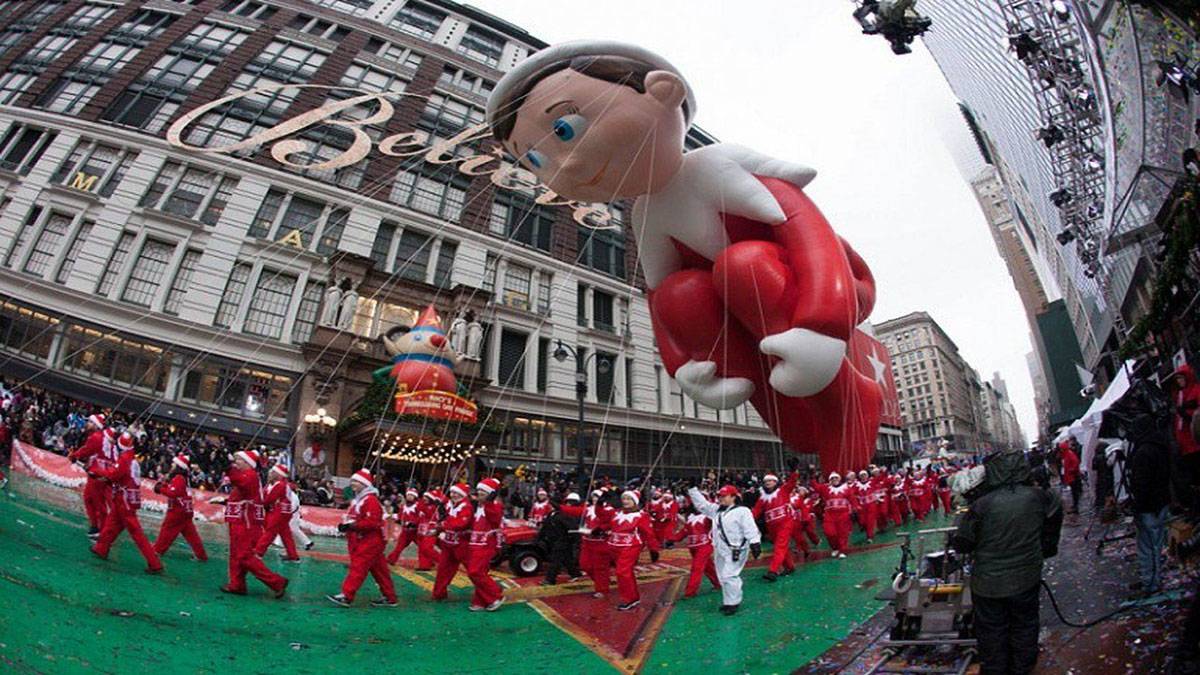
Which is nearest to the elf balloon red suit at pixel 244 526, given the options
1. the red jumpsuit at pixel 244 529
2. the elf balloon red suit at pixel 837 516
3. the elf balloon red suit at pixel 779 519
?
the red jumpsuit at pixel 244 529

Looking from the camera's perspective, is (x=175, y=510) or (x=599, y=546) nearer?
(x=175, y=510)

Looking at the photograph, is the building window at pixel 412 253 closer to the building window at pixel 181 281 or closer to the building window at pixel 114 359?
the building window at pixel 181 281

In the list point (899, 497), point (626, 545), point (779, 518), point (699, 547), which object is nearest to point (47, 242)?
point (626, 545)

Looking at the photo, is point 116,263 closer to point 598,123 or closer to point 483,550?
point 483,550

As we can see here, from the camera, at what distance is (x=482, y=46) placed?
34469mm

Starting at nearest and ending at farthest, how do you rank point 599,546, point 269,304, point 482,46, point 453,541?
point 453,541, point 599,546, point 269,304, point 482,46

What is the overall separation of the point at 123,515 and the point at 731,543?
7.17 metres

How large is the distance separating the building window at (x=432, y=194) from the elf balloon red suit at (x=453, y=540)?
2087cm

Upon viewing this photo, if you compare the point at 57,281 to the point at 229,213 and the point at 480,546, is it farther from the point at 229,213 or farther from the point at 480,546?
the point at 480,546

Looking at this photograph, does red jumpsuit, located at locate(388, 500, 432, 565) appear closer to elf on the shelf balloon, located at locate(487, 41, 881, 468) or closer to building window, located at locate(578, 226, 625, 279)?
elf on the shelf balloon, located at locate(487, 41, 881, 468)

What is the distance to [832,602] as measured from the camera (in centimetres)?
653

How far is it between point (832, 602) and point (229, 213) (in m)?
25.0

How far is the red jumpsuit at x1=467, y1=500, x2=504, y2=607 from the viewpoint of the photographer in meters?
6.80

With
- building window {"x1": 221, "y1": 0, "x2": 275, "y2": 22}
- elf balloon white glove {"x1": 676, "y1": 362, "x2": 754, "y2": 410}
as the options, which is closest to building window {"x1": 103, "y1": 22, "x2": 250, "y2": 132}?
building window {"x1": 221, "y1": 0, "x2": 275, "y2": 22}
